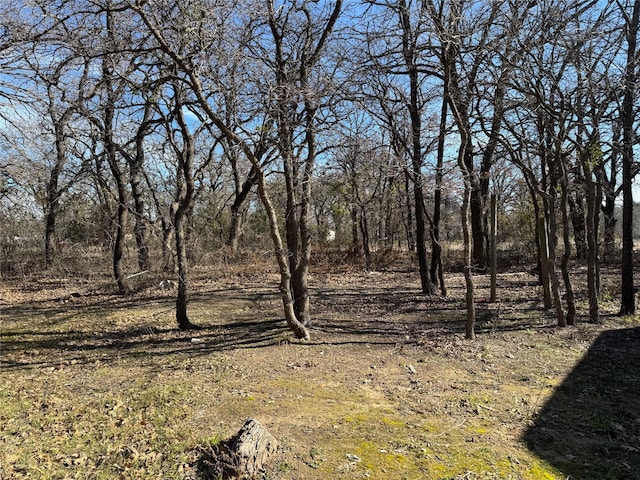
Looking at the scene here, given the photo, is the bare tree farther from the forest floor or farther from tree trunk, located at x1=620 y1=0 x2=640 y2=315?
the forest floor

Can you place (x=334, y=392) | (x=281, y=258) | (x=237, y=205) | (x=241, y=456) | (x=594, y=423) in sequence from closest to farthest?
(x=241, y=456) < (x=594, y=423) < (x=334, y=392) < (x=281, y=258) < (x=237, y=205)

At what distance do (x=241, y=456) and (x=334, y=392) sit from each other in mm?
1912

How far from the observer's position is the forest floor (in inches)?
139

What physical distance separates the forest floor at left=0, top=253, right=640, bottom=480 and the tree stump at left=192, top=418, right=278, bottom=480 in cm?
12

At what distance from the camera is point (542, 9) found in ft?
21.4

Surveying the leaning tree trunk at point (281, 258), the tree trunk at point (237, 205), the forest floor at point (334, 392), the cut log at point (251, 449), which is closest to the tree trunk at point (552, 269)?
the forest floor at point (334, 392)

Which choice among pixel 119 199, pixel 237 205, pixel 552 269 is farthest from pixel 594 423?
pixel 237 205

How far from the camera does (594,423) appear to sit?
4238 millimetres

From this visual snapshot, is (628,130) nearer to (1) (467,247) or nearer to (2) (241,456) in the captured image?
(1) (467,247)

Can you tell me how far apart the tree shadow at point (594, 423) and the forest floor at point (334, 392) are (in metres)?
0.02

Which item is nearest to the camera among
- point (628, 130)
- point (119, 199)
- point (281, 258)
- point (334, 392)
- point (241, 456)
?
point (241, 456)

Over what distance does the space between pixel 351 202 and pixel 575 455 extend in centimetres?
1537

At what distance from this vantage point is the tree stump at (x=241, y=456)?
3246mm

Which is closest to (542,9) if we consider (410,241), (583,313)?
(583,313)
